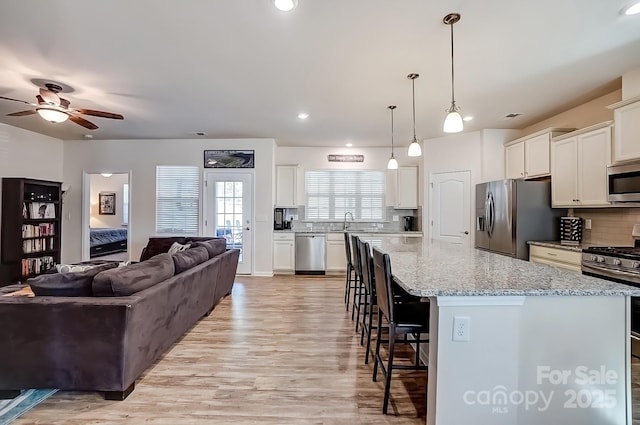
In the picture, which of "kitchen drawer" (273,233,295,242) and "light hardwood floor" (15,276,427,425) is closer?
"light hardwood floor" (15,276,427,425)

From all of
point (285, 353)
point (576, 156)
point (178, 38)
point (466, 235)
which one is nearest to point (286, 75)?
point (178, 38)

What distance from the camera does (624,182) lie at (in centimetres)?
319

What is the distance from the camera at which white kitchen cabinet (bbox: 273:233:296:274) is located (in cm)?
640

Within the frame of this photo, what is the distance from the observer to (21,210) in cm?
514

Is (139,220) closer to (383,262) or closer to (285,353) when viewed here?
(285,353)

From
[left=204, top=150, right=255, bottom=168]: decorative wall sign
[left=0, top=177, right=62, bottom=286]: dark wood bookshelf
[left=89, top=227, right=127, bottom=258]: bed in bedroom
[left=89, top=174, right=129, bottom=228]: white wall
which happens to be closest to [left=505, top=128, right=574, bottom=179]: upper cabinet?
[left=204, top=150, right=255, bottom=168]: decorative wall sign

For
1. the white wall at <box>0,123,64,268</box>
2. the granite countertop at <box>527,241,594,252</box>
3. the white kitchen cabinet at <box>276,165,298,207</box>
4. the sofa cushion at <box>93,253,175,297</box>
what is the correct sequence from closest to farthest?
the sofa cushion at <box>93,253,175,297</box>, the granite countertop at <box>527,241,594,252</box>, the white wall at <box>0,123,64,268</box>, the white kitchen cabinet at <box>276,165,298,207</box>

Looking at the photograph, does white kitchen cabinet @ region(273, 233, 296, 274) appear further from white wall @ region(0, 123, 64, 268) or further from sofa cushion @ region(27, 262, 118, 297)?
white wall @ region(0, 123, 64, 268)

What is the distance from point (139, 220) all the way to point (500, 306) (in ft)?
21.0

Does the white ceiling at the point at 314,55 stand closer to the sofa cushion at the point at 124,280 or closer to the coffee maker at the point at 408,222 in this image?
the sofa cushion at the point at 124,280

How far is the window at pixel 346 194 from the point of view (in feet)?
22.8

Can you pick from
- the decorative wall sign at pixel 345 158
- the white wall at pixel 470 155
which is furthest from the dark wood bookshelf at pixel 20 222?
the white wall at pixel 470 155

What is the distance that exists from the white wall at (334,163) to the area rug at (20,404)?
5.15 m

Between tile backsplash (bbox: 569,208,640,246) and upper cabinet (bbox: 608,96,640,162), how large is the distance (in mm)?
689
